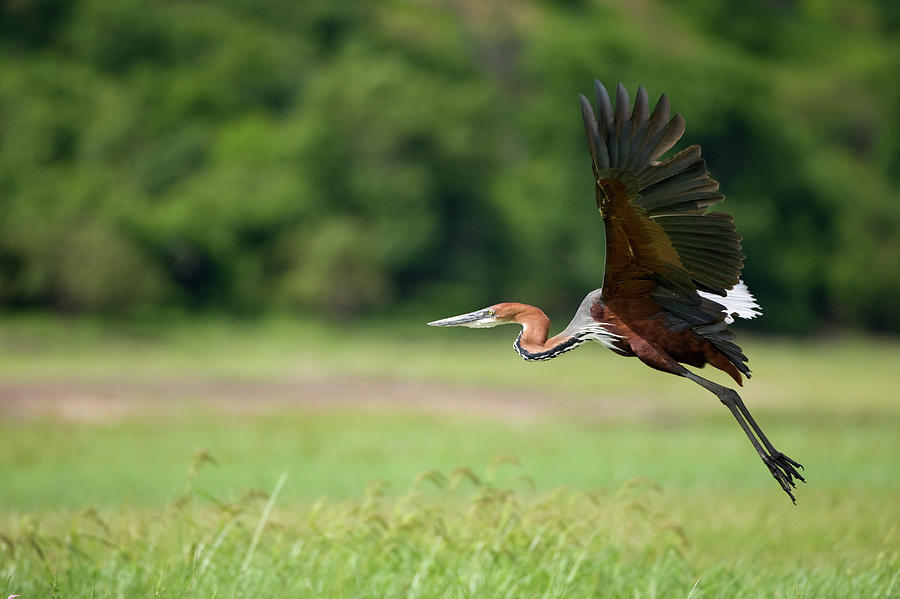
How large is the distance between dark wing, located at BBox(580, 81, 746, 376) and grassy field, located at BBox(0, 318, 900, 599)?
4.65ft

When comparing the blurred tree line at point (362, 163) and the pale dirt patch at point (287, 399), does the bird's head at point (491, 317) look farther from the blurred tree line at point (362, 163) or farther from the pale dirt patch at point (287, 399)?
the blurred tree line at point (362, 163)

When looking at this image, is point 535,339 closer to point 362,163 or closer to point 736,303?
point 736,303

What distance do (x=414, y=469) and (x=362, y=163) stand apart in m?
24.1

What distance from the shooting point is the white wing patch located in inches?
178

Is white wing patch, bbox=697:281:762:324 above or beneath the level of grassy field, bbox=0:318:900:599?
above

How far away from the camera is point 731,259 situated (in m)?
4.38

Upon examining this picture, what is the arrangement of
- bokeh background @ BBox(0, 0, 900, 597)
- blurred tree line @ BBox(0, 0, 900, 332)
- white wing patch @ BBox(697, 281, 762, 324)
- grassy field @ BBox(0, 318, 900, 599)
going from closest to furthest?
white wing patch @ BBox(697, 281, 762, 324)
grassy field @ BBox(0, 318, 900, 599)
bokeh background @ BBox(0, 0, 900, 597)
blurred tree line @ BBox(0, 0, 900, 332)

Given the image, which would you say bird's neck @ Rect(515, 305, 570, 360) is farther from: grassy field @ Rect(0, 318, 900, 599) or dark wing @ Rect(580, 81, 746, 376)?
grassy field @ Rect(0, 318, 900, 599)

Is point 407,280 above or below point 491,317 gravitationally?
below

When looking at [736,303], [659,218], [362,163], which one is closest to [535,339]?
[659,218]

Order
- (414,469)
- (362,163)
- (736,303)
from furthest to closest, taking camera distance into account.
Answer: (362,163), (414,469), (736,303)

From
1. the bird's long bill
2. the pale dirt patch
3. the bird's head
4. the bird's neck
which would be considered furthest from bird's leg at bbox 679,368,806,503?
the pale dirt patch

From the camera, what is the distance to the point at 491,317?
4266 mm

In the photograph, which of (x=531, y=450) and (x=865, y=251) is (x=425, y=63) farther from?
(x=531, y=450)
